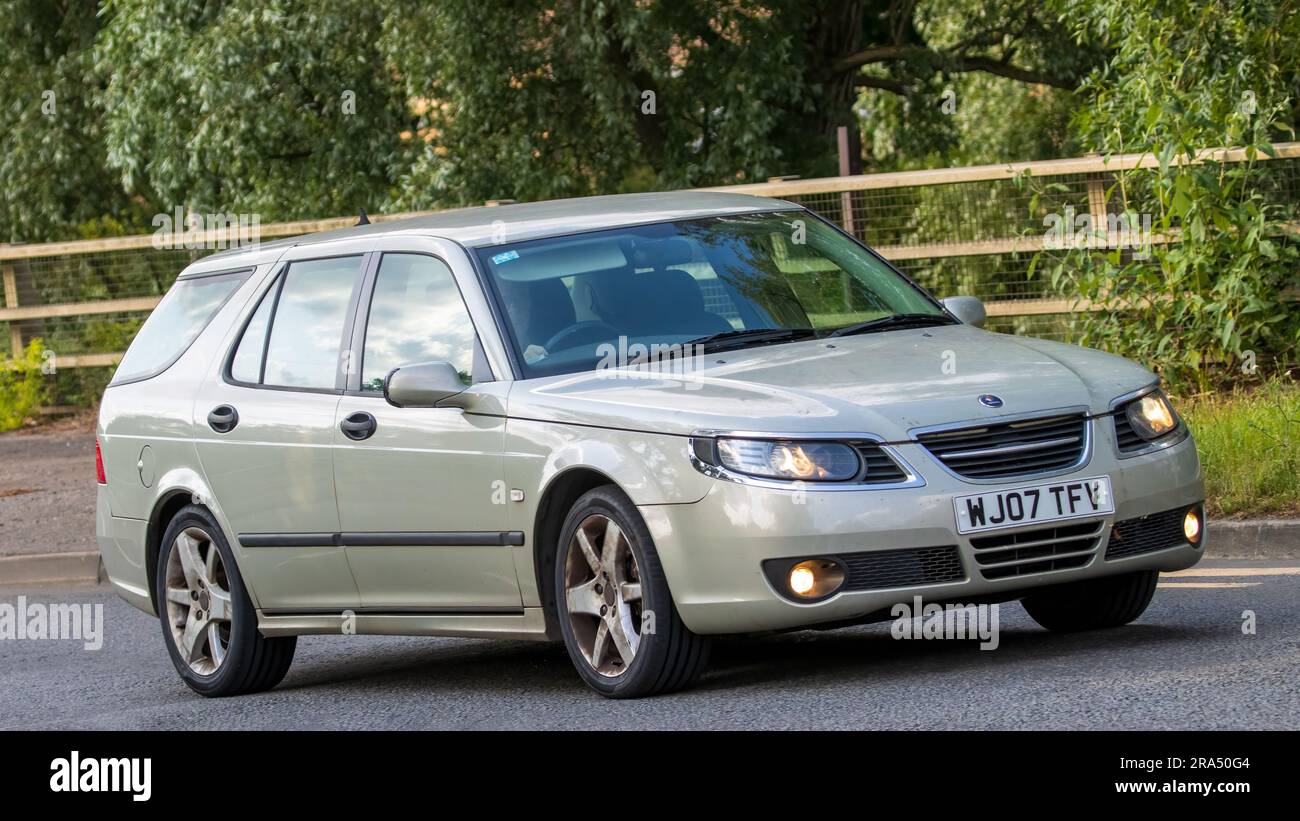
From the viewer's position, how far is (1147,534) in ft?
22.1

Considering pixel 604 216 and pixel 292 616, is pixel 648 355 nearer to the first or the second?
pixel 604 216

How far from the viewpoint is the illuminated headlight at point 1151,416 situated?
22.3ft

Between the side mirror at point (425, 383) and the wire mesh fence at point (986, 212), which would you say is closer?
the side mirror at point (425, 383)

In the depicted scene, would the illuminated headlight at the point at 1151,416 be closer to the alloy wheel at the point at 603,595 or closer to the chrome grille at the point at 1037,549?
the chrome grille at the point at 1037,549

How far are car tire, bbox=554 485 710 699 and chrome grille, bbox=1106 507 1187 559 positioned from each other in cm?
135

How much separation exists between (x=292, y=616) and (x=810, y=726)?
2789mm

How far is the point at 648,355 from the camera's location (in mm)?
7191

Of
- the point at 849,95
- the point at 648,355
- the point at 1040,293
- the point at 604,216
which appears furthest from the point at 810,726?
the point at 849,95

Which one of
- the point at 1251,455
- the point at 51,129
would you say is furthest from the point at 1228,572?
the point at 51,129

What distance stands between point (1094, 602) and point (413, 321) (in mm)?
2675

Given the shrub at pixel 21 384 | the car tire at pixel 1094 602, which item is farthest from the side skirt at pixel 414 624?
A: the shrub at pixel 21 384

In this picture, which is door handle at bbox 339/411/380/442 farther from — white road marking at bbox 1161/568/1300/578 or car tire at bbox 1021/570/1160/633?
white road marking at bbox 1161/568/1300/578

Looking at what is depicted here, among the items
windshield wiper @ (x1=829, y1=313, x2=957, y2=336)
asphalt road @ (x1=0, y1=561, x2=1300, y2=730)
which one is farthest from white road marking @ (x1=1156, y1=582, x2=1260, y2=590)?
windshield wiper @ (x1=829, y1=313, x2=957, y2=336)

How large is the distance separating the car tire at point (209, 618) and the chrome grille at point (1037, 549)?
3.25 m
